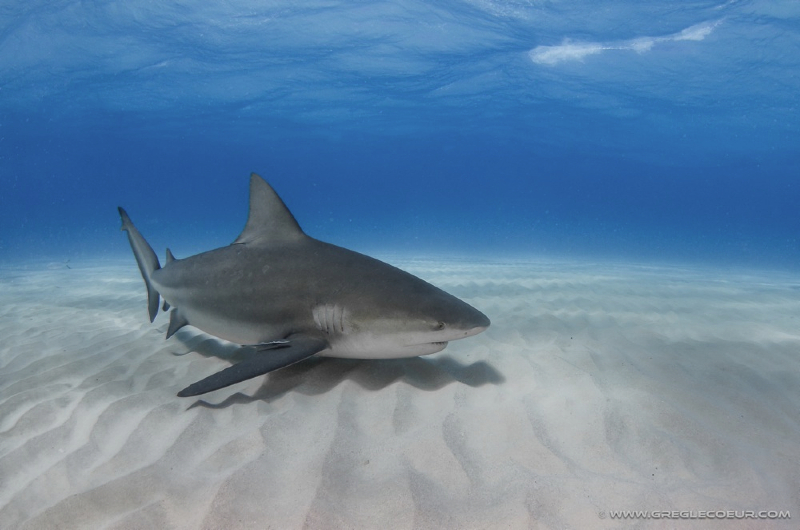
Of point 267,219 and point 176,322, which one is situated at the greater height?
point 267,219

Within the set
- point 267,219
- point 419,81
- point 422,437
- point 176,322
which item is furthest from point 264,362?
point 419,81

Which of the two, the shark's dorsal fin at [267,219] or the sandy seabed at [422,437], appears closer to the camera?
the sandy seabed at [422,437]

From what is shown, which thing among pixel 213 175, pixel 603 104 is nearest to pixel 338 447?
pixel 603 104

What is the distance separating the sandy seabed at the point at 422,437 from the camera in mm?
1598

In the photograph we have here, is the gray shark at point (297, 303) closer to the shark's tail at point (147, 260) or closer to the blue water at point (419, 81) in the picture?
the shark's tail at point (147, 260)

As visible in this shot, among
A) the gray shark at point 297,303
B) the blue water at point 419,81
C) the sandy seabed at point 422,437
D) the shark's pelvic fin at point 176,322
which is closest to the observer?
the sandy seabed at point 422,437

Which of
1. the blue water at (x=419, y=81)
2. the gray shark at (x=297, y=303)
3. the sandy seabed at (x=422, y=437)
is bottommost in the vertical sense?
the sandy seabed at (x=422, y=437)

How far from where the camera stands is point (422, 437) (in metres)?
2.10

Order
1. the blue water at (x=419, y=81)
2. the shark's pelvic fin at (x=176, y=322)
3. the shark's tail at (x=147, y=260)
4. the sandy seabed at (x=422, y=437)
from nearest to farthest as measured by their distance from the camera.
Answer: the sandy seabed at (x=422, y=437), the shark's pelvic fin at (x=176, y=322), the shark's tail at (x=147, y=260), the blue water at (x=419, y=81)

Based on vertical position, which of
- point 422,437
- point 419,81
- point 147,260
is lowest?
point 422,437

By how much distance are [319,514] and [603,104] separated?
3347cm

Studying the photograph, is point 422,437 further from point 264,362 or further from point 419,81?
point 419,81

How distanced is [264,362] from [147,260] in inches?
140

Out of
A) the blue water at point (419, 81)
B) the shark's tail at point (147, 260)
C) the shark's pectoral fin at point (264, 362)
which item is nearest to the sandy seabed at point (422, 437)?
the shark's pectoral fin at point (264, 362)
